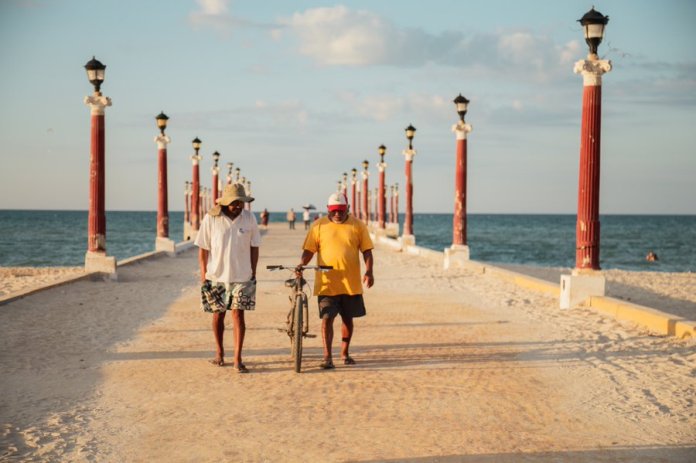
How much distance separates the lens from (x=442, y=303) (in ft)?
49.2

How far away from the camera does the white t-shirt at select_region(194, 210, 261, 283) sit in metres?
8.45

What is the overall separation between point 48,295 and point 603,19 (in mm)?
10192

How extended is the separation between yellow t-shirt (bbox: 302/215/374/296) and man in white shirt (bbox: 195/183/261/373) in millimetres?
675

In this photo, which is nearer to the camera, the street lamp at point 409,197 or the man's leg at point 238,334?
the man's leg at point 238,334

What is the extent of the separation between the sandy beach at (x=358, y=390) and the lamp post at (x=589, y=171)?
602 mm

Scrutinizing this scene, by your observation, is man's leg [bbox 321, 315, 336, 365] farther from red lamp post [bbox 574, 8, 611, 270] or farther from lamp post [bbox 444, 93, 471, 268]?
lamp post [bbox 444, 93, 471, 268]

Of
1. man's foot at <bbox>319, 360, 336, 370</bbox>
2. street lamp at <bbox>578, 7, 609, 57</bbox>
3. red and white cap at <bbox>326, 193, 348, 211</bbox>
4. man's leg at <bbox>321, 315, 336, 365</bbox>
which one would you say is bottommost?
man's foot at <bbox>319, 360, 336, 370</bbox>

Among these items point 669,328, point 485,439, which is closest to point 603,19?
point 669,328

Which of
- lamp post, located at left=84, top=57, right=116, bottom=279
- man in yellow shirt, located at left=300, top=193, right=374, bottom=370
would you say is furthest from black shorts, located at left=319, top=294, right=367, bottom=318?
lamp post, located at left=84, top=57, right=116, bottom=279

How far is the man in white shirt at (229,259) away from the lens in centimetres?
845

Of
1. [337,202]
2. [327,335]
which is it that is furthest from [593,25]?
[327,335]

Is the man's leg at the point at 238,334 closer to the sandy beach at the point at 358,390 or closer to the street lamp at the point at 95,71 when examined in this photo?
the sandy beach at the point at 358,390

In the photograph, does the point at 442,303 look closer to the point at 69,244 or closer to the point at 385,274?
the point at 385,274

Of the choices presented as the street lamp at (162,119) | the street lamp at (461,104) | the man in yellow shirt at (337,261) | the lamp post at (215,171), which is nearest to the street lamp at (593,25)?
the man in yellow shirt at (337,261)
